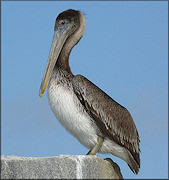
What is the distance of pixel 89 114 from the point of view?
739 cm

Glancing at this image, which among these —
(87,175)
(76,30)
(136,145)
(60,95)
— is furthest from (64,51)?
(87,175)

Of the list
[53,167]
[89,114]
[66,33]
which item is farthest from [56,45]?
[53,167]

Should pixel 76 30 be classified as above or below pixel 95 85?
above

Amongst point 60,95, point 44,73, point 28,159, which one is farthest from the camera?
point 44,73

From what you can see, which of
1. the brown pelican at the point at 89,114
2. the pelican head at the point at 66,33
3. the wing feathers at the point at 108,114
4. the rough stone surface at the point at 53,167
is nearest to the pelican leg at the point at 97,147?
the brown pelican at the point at 89,114

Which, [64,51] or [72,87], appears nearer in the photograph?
[72,87]

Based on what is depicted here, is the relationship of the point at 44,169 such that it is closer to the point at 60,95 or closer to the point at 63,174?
the point at 63,174

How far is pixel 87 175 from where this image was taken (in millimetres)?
6219

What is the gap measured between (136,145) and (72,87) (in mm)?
1608

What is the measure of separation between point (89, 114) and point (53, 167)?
168 centimetres

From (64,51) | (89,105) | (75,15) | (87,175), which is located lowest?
(87,175)

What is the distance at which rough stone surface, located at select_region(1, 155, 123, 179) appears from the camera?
224 inches

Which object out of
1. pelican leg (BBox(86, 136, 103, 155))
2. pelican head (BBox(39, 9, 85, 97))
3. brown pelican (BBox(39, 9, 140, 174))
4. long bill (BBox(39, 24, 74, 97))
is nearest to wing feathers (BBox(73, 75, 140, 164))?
brown pelican (BBox(39, 9, 140, 174))

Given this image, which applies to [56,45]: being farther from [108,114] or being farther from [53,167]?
[53,167]
